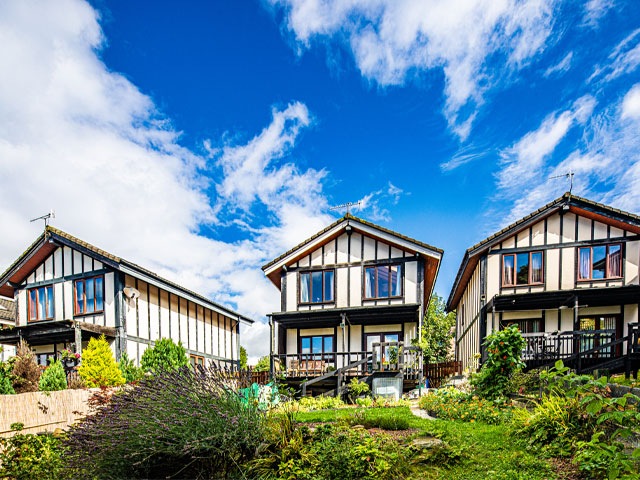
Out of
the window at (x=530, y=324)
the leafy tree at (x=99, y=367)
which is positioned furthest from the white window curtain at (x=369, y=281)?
the leafy tree at (x=99, y=367)

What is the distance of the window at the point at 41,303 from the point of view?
18781mm

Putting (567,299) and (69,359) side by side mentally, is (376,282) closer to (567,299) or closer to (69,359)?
(567,299)

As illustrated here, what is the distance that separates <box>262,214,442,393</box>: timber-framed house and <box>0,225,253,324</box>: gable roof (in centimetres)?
436

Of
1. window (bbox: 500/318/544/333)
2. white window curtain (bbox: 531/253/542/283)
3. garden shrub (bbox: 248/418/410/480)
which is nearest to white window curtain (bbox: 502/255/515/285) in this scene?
white window curtain (bbox: 531/253/542/283)

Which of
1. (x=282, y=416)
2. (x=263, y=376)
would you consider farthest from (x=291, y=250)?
(x=282, y=416)

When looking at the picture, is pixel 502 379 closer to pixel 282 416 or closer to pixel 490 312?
pixel 282 416

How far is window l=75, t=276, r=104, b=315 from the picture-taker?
57.2 feet

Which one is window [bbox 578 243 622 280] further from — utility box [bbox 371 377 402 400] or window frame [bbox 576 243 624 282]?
utility box [bbox 371 377 402 400]

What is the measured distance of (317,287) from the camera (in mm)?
18922

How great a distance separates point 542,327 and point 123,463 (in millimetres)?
16936

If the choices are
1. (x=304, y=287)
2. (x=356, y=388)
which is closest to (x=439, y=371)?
(x=356, y=388)

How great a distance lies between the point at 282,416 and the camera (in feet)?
19.6

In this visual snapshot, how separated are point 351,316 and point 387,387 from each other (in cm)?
449

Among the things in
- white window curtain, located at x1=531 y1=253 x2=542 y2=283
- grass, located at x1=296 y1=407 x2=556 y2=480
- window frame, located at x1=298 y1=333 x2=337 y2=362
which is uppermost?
white window curtain, located at x1=531 y1=253 x2=542 y2=283
